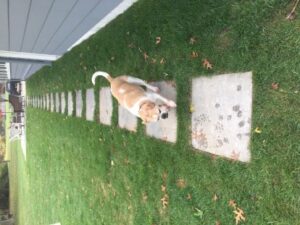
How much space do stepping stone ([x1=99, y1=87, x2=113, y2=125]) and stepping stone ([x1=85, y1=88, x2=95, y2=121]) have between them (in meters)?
0.41

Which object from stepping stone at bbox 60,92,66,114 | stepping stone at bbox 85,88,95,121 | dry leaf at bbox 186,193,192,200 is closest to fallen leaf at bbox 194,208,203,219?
dry leaf at bbox 186,193,192,200

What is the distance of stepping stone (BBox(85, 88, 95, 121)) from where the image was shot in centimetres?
589

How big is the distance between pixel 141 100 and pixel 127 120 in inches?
60.8

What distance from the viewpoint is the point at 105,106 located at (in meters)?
5.33

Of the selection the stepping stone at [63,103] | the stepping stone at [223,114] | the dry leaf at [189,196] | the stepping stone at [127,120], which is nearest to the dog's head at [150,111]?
the stepping stone at [223,114]

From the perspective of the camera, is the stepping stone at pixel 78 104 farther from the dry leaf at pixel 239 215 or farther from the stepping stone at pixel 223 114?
the dry leaf at pixel 239 215

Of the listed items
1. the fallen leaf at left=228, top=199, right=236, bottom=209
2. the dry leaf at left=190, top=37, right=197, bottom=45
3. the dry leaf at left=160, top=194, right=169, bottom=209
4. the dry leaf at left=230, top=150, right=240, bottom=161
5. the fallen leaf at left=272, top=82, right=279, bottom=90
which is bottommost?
the dry leaf at left=160, top=194, right=169, bottom=209

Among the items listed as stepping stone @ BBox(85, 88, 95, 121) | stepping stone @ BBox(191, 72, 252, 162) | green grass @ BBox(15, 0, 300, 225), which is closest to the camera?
green grass @ BBox(15, 0, 300, 225)

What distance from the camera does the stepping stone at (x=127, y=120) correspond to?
4.44m

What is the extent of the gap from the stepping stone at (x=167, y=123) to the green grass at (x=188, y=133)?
0.28ft

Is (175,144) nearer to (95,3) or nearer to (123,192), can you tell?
(123,192)

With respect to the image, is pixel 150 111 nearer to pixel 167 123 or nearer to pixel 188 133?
pixel 188 133

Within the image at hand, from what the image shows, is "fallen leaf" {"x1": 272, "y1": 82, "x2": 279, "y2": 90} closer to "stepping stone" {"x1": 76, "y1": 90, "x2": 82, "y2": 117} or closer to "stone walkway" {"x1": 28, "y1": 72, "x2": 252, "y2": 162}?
"stone walkway" {"x1": 28, "y1": 72, "x2": 252, "y2": 162}

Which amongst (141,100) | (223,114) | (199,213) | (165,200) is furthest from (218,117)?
(165,200)
